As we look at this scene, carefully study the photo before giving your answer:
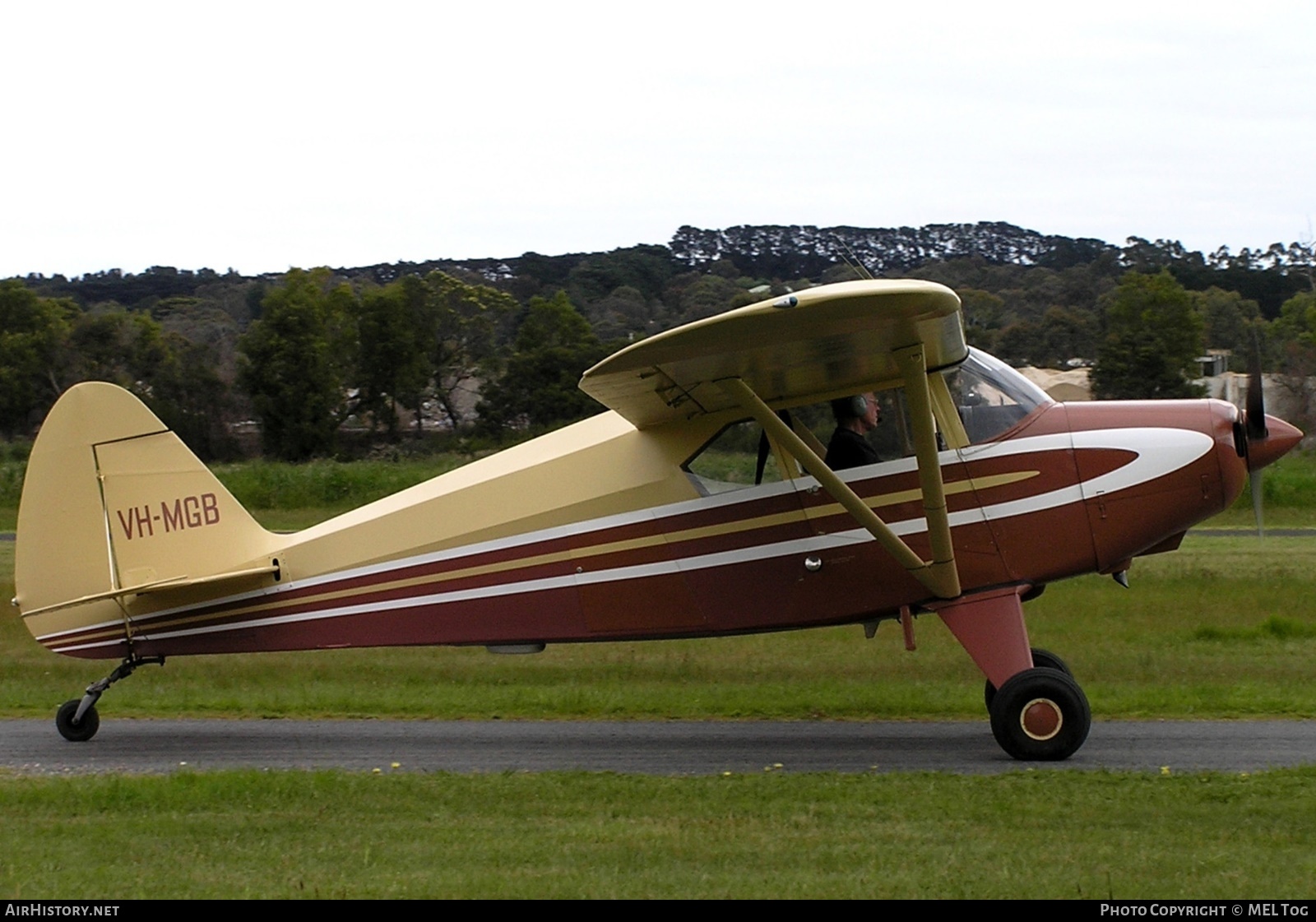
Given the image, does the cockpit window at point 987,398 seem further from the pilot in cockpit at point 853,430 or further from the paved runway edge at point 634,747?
the paved runway edge at point 634,747

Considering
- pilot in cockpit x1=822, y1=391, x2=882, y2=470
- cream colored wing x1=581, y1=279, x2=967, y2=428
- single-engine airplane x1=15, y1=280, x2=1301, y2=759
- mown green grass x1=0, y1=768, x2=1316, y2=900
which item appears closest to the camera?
mown green grass x1=0, y1=768, x2=1316, y2=900

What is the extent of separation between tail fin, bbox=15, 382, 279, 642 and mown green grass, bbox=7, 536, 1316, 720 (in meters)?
1.86

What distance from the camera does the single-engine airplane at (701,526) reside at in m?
8.61

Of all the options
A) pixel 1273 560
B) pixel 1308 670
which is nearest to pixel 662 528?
pixel 1308 670

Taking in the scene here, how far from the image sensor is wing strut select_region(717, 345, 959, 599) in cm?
823

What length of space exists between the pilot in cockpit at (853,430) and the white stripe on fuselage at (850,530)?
10cm

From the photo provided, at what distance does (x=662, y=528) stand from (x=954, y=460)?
1.97 m

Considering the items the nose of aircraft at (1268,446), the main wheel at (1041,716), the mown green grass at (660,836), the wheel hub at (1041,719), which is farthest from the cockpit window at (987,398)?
the mown green grass at (660,836)

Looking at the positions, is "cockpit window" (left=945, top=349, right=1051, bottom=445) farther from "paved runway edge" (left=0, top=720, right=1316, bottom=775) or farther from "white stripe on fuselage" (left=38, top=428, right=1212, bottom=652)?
"paved runway edge" (left=0, top=720, right=1316, bottom=775)

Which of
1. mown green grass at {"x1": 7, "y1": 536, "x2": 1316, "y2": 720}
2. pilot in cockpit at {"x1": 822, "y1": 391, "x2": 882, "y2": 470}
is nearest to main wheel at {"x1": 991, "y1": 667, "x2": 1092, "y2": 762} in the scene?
pilot in cockpit at {"x1": 822, "y1": 391, "x2": 882, "y2": 470}

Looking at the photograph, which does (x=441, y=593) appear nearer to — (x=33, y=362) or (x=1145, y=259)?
(x=33, y=362)

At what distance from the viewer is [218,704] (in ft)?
38.1

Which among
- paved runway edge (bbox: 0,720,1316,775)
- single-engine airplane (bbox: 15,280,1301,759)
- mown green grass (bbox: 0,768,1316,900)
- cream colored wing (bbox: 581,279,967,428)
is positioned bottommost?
paved runway edge (bbox: 0,720,1316,775)

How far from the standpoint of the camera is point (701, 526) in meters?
9.18
